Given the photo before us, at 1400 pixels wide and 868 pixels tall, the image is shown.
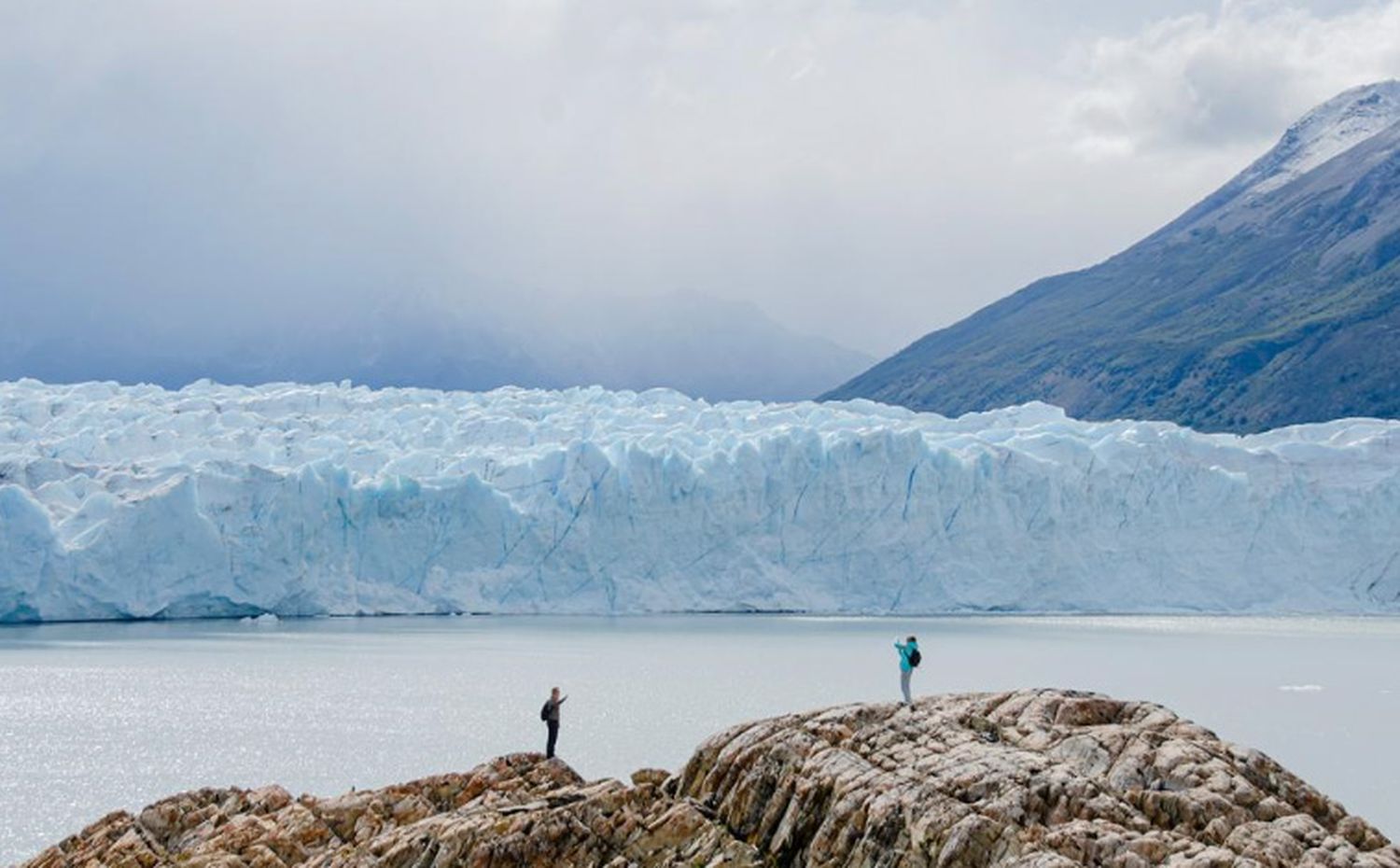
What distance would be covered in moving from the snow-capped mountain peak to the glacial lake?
347 feet

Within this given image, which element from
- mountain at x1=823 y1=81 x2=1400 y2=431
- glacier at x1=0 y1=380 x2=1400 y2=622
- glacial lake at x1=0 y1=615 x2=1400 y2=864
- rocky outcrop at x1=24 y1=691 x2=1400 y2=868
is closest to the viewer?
rocky outcrop at x1=24 y1=691 x2=1400 y2=868

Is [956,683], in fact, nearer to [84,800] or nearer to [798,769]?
[84,800]

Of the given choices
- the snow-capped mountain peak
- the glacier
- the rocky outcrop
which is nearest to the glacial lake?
the glacier

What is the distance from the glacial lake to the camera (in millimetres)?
19016

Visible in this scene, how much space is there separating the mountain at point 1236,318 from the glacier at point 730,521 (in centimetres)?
5128

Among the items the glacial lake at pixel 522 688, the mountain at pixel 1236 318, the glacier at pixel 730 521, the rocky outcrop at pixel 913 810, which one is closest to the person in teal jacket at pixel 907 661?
the rocky outcrop at pixel 913 810

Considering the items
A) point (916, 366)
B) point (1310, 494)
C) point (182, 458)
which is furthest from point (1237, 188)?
point (182, 458)

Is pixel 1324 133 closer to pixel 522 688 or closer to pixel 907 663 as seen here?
pixel 522 688

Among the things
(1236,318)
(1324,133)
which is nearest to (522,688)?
(1236,318)

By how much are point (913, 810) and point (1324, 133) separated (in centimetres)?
14703

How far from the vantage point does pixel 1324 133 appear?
14250 centimetres

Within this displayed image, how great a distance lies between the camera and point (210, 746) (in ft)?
68.9

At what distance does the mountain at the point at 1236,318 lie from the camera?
101 metres

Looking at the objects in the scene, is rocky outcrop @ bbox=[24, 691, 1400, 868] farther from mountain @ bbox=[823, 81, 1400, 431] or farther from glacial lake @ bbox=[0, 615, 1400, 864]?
mountain @ bbox=[823, 81, 1400, 431]
